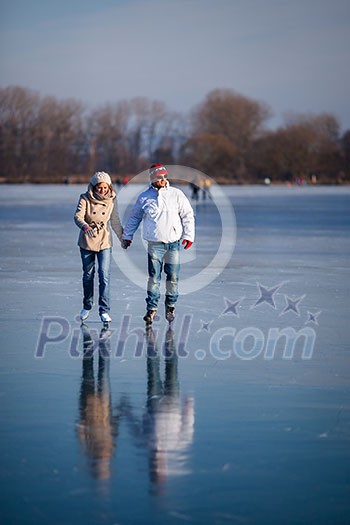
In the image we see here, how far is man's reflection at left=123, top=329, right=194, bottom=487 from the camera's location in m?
4.15

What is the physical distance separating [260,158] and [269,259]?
348 ft

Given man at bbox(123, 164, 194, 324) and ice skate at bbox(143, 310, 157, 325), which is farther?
man at bbox(123, 164, 194, 324)

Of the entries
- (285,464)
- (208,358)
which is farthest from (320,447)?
(208,358)

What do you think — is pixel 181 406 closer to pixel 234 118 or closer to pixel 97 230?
pixel 97 230

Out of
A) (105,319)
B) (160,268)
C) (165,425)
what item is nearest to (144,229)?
(160,268)

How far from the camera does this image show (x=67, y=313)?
29.4 feet

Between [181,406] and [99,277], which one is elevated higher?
[99,277]

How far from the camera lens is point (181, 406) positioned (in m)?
5.33

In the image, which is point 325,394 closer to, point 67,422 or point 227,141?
point 67,422

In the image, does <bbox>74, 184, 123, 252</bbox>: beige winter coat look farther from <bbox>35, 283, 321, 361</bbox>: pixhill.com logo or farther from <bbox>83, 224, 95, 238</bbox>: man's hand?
<bbox>35, 283, 321, 361</bbox>: pixhill.com logo

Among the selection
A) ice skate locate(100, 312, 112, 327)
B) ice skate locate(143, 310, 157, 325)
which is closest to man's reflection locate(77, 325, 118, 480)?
ice skate locate(100, 312, 112, 327)

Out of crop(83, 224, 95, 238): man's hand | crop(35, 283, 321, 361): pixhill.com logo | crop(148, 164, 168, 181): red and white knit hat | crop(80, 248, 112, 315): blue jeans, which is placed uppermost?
crop(148, 164, 168, 181): red and white knit hat

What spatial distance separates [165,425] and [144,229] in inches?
159

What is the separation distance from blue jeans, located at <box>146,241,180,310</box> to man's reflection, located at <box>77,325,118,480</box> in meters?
1.60
